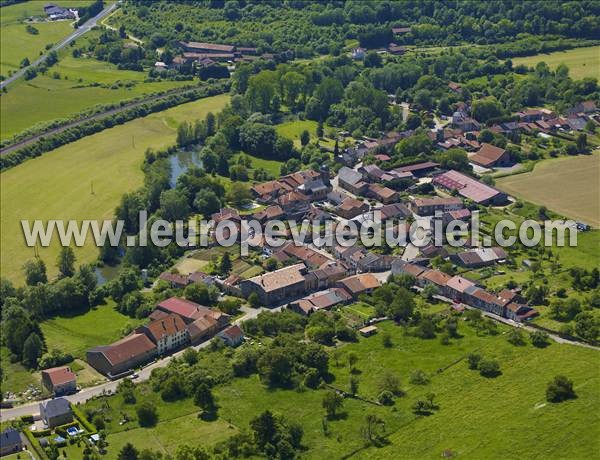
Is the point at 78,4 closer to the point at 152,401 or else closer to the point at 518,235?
the point at 518,235

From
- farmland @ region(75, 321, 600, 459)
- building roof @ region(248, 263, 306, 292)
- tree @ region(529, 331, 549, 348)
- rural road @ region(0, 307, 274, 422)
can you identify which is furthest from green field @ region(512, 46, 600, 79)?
rural road @ region(0, 307, 274, 422)

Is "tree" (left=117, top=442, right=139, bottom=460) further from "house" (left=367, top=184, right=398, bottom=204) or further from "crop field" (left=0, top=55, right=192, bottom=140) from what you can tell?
"crop field" (left=0, top=55, right=192, bottom=140)

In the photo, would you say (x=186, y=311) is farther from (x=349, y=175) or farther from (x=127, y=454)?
(x=349, y=175)

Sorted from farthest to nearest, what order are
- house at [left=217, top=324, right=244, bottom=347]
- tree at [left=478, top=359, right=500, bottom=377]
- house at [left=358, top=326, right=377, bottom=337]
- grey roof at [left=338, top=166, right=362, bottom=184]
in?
grey roof at [left=338, top=166, right=362, bottom=184] → house at [left=358, top=326, right=377, bottom=337] → house at [left=217, top=324, right=244, bottom=347] → tree at [left=478, top=359, right=500, bottom=377]

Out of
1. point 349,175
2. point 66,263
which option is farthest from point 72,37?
point 66,263

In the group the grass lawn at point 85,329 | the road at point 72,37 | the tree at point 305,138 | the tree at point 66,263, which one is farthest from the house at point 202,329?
the road at point 72,37

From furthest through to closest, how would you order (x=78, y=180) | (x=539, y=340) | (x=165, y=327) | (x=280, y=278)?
(x=78, y=180), (x=280, y=278), (x=165, y=327), (x=539, y=340)

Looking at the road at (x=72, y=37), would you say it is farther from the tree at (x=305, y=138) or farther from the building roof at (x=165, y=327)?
the building roof at (x=165, y=327)
